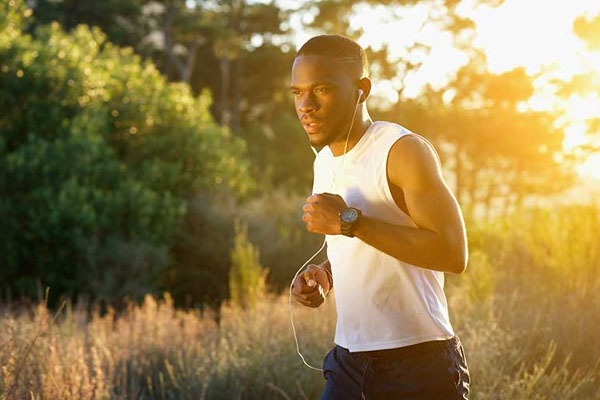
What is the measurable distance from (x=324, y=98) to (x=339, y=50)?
185 millimetres

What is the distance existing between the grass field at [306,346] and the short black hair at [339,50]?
2.21 meters

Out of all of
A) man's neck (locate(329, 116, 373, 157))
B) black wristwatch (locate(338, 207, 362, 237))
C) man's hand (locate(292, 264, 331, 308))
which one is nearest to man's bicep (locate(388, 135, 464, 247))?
black wristwatch (locate(338, 207, 362, 237))

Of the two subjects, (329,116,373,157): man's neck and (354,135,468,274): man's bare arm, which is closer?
(354,135,468,274): man's bare arm

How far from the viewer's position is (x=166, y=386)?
21.2 ft

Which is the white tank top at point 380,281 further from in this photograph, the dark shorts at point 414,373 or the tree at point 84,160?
the tree at point 84,160

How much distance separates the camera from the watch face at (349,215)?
90.7 inches

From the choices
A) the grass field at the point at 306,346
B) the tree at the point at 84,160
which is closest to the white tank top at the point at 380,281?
the grass field at the point at 306,346

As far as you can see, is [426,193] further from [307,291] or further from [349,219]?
[307,291]

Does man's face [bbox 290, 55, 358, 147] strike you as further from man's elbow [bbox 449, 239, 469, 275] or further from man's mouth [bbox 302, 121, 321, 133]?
man's elbow [bbox 449, 239, 469, 275]

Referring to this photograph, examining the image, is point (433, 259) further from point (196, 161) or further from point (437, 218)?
point (196, 161)

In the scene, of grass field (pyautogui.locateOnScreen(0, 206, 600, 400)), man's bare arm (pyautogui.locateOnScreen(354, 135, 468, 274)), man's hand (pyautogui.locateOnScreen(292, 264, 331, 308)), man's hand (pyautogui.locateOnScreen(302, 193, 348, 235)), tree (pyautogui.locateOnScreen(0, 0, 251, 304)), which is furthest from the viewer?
tree (pyautogui.locateOnScreen(0, 0, 251, 304))

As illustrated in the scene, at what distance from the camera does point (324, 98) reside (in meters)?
2.54

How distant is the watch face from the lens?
2.30 m

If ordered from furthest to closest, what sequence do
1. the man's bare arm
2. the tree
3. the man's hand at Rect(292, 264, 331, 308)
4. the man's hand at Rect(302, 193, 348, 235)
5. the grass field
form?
the tree, the grass field, the man's hand at Rect(292, 264, 331, 308), the man's hand at Rect(302, 193, 348, 235), the man's bare arm
